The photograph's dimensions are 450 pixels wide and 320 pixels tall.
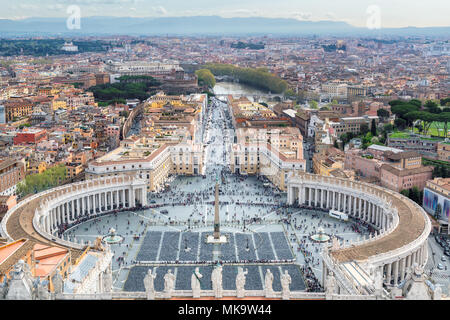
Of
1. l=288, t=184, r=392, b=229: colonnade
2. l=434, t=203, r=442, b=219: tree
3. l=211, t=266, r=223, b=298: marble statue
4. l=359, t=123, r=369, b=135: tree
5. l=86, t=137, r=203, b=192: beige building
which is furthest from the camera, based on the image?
l=359, t=123, r=369, b=135: tree

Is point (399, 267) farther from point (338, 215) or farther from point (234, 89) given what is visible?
point (234, 89)

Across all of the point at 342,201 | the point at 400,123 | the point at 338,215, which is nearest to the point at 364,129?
the point at 400,123

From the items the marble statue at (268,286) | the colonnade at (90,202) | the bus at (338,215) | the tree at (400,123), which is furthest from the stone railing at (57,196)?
the tree at (400,123)

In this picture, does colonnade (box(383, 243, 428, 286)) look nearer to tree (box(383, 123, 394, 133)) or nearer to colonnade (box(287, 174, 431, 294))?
colonnade (box(287, 174, 431, 294))

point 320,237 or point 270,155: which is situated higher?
point 270,155

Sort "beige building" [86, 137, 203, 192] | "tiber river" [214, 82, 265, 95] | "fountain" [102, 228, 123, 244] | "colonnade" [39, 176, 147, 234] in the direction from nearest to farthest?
"fountain" [102, 228, 123, 244] → "colonnade" [39, 176, 147, 234] → "beige building" [86, 137, 203, 192] → "tiber river" [214, 82, 265, 95]

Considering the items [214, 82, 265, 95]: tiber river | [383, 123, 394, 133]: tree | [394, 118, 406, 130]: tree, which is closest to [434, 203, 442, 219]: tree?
[383, 123, 394, 133]: tree

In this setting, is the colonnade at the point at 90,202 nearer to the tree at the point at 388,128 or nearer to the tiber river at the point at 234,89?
the tree at the point at 388,128

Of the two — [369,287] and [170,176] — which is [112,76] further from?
[369,287]
